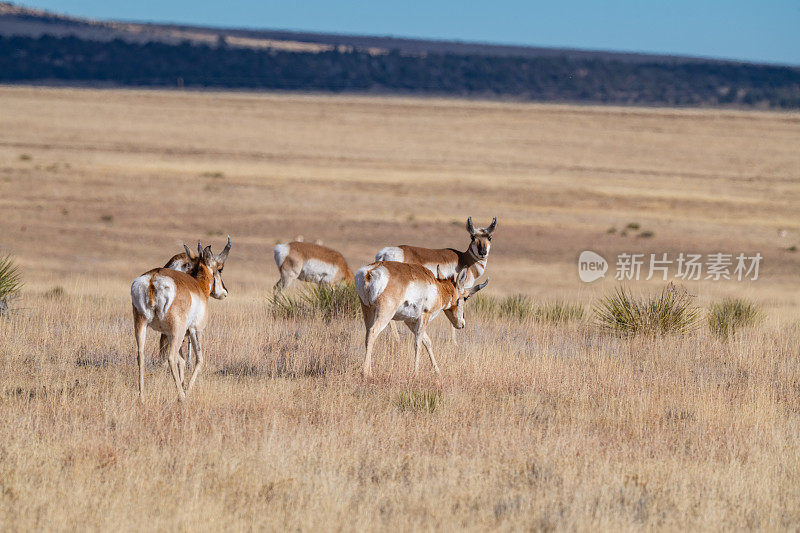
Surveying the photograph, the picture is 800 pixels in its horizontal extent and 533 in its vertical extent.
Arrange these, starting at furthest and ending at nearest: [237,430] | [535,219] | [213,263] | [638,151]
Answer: [638,151] → [535,219] → [213,263] → [237,430]

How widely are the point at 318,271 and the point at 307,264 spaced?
205 millimetres

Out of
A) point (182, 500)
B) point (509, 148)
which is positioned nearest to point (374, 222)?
point (182, 500)

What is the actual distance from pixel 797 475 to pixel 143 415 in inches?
194

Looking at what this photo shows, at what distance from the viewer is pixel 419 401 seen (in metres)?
8.40

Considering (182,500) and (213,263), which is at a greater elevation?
(213,263)

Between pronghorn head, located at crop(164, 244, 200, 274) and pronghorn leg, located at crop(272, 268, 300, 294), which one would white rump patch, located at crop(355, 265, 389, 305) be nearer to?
pronghorn head, located at crop(164, 244, 200, 274)

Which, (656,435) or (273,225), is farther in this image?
(273,225)

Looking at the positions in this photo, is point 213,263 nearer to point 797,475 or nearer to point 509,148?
point 797,475

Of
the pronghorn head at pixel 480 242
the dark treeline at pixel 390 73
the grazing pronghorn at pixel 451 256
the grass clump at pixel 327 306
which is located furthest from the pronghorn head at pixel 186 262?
the dark treeline at pixel 390 73

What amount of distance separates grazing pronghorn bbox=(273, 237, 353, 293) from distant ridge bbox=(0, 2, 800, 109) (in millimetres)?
112766

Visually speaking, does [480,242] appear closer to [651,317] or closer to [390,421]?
[651,317]

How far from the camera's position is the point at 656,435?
25.7 ft

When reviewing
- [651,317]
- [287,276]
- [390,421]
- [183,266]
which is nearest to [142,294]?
[183,266]

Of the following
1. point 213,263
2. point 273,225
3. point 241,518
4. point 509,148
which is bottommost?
point 241,518
